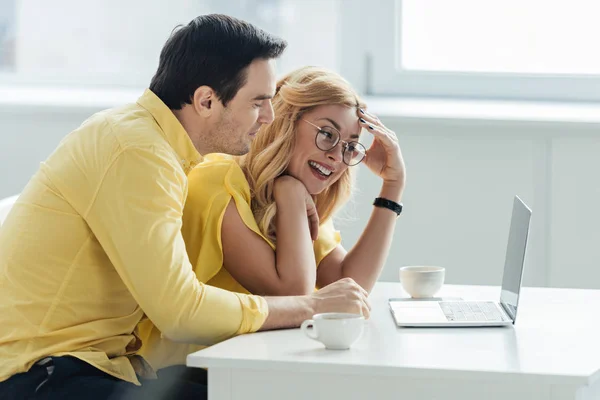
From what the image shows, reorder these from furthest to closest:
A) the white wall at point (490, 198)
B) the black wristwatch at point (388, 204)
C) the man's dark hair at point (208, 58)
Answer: the white wall at point (490, 198), the black wristwatch at point (388, 204), the man's dark hair at point (208, 58)

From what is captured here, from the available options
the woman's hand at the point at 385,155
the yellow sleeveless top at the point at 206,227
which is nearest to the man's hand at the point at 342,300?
the yellow sleeveless top at the point at 206,227

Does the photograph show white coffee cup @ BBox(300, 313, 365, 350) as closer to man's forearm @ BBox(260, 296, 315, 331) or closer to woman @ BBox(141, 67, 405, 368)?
man's forearm @ BBox(260, 296, 315, 331)

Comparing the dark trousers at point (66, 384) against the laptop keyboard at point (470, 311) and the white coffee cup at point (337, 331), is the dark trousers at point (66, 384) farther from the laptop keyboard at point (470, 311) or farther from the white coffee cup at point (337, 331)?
the laptop keyboard at point (470, 311)

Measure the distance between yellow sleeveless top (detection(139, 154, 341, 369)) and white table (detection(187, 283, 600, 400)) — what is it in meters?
0.30

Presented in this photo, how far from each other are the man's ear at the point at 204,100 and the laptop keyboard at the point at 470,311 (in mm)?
627

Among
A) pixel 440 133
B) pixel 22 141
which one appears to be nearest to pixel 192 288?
pixel 440 133

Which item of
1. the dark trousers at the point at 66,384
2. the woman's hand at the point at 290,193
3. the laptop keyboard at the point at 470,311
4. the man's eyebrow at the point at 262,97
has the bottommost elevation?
the dark trousers at the point at 66,384

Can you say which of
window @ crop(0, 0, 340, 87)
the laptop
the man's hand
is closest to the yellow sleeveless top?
the man's hand

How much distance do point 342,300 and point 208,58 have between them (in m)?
0.54

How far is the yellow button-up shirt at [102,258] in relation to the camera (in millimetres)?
1608

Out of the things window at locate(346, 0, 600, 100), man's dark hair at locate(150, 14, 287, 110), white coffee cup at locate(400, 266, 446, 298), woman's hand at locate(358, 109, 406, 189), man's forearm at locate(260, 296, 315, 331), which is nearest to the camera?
man's forearm at locate(260, 296, 315, 331)

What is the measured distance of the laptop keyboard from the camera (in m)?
1.77

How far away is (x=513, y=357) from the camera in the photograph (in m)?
1.51

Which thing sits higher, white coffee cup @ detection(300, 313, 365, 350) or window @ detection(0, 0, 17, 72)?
window @ detection(0, 0, 17, 72)
